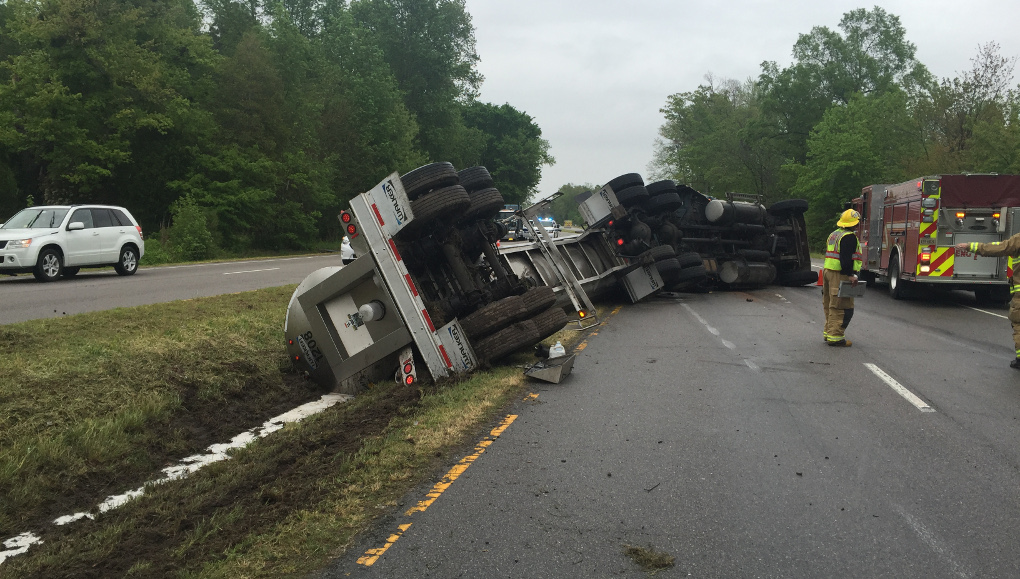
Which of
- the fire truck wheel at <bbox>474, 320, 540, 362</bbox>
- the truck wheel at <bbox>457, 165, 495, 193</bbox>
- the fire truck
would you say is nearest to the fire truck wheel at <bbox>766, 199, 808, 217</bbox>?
the fire truck

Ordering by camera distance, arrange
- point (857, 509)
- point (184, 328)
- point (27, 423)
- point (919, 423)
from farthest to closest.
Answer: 1. point (184, 328)
2. point (919, 423)
3. point (27, 423)
4. point (857, 509)

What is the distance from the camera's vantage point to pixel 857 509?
184 inches

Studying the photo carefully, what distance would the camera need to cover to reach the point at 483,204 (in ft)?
30.9

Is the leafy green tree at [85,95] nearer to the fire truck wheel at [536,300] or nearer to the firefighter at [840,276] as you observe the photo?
the fire truck wheel at [536,300]

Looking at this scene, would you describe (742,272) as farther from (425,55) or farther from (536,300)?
(425,55)

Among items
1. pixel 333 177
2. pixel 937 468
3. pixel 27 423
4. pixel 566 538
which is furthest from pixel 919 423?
pixel 333 177

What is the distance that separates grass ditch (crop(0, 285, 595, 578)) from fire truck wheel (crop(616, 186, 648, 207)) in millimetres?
7831

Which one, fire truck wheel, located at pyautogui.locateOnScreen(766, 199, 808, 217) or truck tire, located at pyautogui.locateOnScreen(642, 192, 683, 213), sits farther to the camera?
fire truck wheel, located at pyautogui.locateOnScreen(766, 199, 808, 217)

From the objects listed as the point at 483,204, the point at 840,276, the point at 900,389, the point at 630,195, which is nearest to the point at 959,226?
the point at 630,195

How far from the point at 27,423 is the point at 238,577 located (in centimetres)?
325

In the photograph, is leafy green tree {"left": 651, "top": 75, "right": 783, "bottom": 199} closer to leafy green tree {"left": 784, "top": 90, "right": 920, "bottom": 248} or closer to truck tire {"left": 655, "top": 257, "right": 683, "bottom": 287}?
leafy green tree {"left": 784, "top": 90, "right": 920, "bottom": 248}

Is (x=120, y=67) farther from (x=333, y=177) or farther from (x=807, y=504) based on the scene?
(x=807, y=504)

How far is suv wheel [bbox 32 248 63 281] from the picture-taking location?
16750 millimetres

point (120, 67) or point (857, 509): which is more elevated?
point (120, 67)
